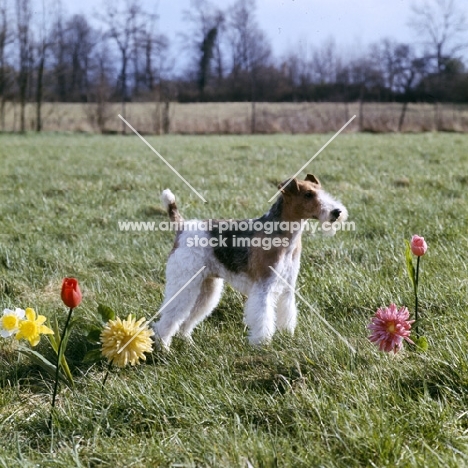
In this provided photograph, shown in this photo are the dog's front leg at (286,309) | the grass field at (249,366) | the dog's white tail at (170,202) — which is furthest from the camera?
the dog's white tail at (170,202)

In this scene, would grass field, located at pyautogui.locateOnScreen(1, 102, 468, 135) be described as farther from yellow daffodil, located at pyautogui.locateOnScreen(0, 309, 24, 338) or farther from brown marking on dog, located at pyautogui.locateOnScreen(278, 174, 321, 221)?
yellow daffodil, located at pyautogui.locateOnScreen(0, 309, 24, 338)

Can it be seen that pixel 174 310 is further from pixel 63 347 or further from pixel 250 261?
pixel 63 347

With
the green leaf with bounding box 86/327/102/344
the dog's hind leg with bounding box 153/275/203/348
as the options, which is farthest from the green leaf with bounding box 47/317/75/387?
the dog's hind leg with bounding box 153/275/203/348

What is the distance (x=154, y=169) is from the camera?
12242 millimetres

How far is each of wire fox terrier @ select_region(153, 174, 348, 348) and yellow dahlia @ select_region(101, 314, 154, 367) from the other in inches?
36.4

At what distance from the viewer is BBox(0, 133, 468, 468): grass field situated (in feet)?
8.09

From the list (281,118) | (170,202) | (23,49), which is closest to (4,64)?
(23,49)

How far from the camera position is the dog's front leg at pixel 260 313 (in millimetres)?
3654

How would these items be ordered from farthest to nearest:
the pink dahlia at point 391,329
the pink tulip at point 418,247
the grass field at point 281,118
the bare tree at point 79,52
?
1. the bare tree at point 79,52
2. the grass field at point 281,118
3. the pink tulip at point 418,247
4. the pink dahlia at point 391,329

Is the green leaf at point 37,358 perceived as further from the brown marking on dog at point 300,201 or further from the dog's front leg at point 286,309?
the brown marking on dog at point 300,201

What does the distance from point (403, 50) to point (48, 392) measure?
66.0 ft

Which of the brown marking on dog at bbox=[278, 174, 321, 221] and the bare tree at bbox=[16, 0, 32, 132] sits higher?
the bare tree at bbox=[16, 0, 32, 132]

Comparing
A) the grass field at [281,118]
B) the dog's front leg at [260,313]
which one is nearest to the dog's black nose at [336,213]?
the dog's front leg at [260,313]

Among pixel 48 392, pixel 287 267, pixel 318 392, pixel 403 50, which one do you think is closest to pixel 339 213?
pixel 287 267
